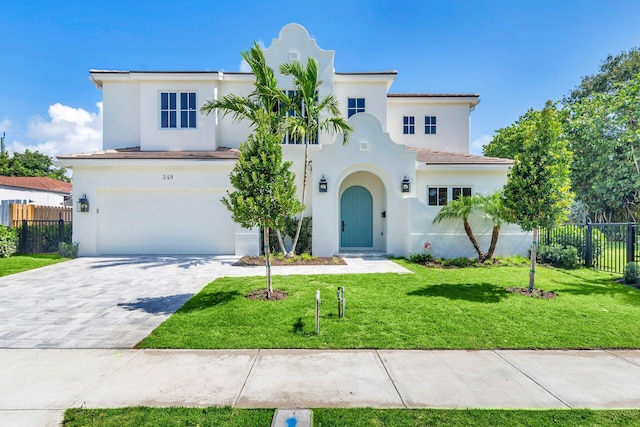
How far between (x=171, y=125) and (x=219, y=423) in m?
15.9

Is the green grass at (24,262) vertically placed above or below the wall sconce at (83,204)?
below

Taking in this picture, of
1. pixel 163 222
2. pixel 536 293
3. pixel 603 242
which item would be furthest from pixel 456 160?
pixel 163 222

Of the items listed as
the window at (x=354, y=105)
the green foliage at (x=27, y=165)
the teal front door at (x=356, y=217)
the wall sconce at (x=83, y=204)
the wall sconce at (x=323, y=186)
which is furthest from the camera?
the green foliage at (x=27, y=165)

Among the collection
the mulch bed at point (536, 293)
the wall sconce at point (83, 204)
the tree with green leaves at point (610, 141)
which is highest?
the tree with green leaves at point (610, 141)

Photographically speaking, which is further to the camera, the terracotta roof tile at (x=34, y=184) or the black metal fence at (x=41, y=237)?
the terracotta roof tile at (x=34, y=184)

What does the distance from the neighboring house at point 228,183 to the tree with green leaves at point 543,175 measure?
483cm

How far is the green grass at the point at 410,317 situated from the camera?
209 inches

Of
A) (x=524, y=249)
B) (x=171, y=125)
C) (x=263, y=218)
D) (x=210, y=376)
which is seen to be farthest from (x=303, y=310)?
(x=171, y=125)

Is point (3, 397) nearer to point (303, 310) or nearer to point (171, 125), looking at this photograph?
point (303, 310)

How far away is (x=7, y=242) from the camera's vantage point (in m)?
13.8

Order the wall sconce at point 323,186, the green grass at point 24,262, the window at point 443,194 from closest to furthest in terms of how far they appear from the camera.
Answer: the green grass at point 24,262, the wall sconce at point 323,186, the window at point 443,194

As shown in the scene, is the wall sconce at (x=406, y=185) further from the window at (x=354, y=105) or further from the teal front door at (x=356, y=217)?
the window at (x=354, y=105)

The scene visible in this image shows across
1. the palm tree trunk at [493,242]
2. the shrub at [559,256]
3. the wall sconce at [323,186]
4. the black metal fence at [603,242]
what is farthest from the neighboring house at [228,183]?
the black metal fence at [603,242]

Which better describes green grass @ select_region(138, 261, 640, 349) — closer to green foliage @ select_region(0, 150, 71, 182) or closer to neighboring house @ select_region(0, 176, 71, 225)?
neighboring house @ select_region(0, 176, 71, 225)
